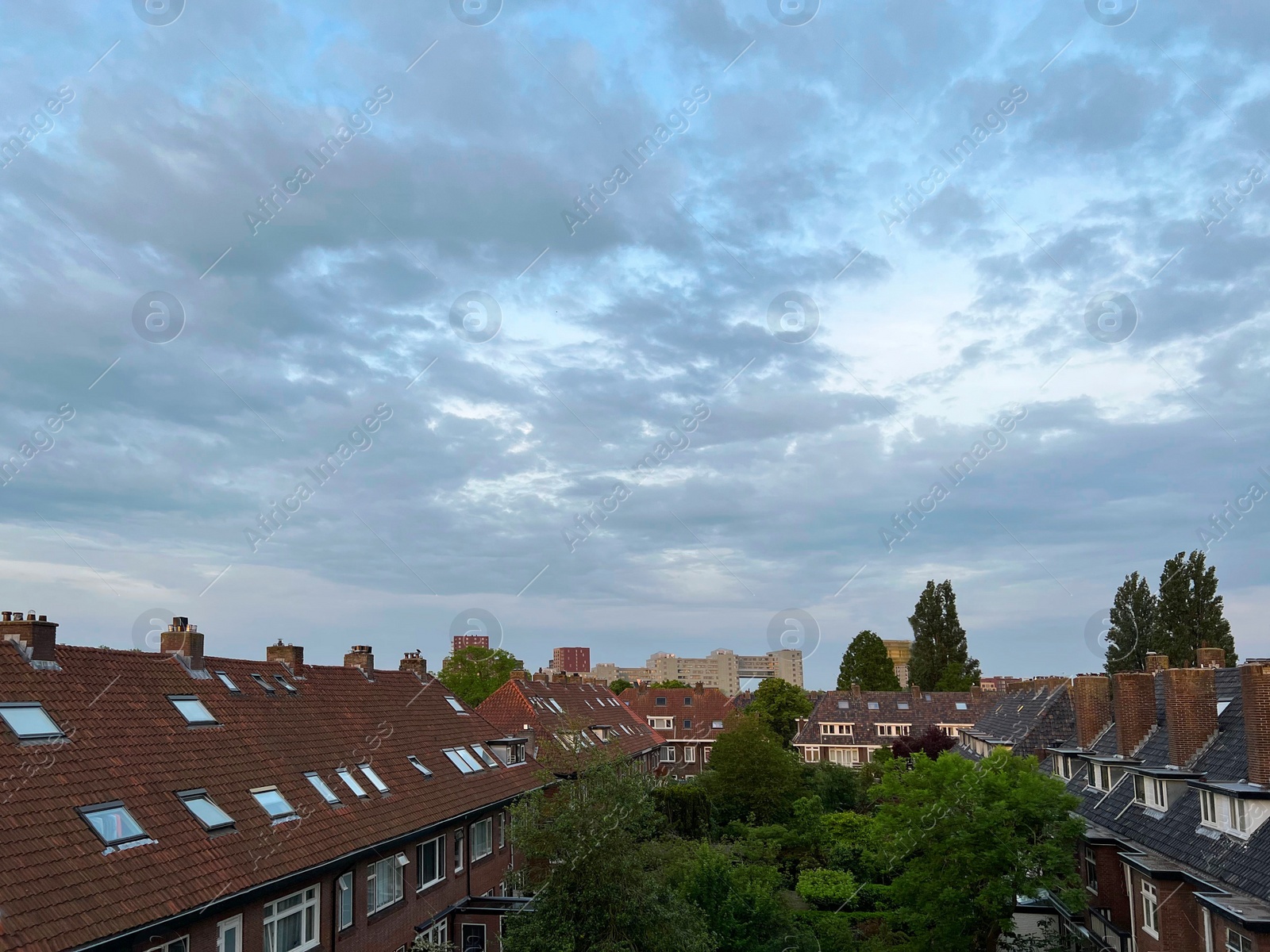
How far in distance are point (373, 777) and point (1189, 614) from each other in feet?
180

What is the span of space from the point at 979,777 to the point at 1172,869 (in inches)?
195

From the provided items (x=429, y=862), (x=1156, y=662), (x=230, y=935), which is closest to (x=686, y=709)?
(x=1156, y=662)

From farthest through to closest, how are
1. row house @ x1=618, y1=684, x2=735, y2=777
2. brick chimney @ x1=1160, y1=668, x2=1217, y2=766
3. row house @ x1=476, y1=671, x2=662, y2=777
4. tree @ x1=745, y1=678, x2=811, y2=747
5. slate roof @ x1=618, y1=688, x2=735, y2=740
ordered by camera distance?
1. slate roof @ x1=618, y1=688, x2=735, y2=740
2. row house @ x1=618, y1=684, x2=735, y2=777
3. tree @ x1=745, y1=678, x2=811, y2=747
4. brick chimney @ x1=1160, y1=668, x2=1217, y2=766
5. row house @ x1=476, y1=671, x2=662, y2=777

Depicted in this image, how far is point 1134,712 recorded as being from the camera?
95.3 feet

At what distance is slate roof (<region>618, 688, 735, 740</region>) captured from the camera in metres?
83.1

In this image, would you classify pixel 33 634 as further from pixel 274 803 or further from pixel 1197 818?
pixel 1197 818

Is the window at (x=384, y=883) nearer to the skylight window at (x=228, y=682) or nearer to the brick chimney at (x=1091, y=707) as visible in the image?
the skylight window at (x=228, y=682)

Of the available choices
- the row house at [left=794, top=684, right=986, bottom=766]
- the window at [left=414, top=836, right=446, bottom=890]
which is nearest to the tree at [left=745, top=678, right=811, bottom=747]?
the row house at [left=794, top=684, right=986, bottom=766]

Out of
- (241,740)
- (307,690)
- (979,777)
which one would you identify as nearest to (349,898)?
(241,740)

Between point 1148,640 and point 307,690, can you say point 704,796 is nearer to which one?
point 307,690

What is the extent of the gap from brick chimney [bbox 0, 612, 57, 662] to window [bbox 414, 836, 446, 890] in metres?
11.3

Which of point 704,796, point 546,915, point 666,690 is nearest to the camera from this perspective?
point 546,915

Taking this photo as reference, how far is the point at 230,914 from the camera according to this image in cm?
1569

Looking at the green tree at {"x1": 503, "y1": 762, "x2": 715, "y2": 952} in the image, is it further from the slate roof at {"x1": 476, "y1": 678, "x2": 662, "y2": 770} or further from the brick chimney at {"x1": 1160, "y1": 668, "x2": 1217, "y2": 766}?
the brick chimney at {"x1": 1160, "y1": 668, "x2": 1217, "y2": 766}
